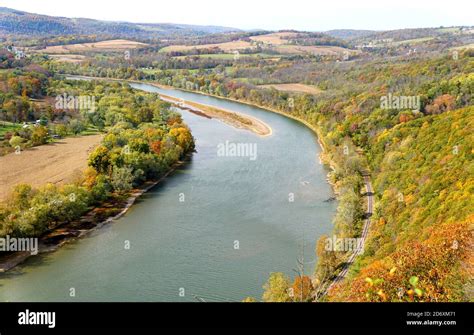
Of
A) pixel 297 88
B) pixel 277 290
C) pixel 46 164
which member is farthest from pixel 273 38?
pixel 277 290

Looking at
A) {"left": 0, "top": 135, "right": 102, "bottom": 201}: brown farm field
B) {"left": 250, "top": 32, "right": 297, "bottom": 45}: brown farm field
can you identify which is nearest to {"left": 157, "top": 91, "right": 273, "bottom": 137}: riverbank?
{"left": 0, "top": 135, "right": 102, "bottom": 201}: brown farm field

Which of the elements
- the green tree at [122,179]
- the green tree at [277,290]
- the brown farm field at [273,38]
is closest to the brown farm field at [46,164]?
the green tree at [122,179]

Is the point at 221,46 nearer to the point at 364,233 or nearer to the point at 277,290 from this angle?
the point at 364,233

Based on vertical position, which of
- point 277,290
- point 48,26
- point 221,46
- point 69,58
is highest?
point 48,26

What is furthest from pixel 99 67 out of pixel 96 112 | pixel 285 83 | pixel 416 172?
pixel 416 172
